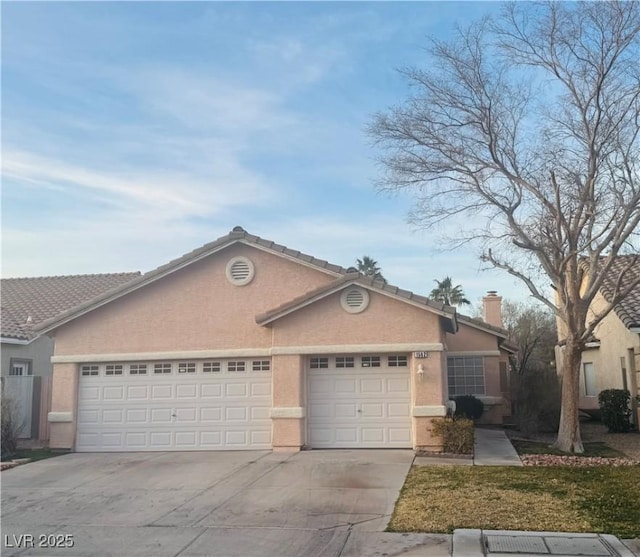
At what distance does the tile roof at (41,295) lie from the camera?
70.6ft

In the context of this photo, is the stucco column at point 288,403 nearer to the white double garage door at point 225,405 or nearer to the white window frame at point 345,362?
the white double garage door at point 225,405

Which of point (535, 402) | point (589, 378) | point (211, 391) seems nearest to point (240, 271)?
point (211, 391)

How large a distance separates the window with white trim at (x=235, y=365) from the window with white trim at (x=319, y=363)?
68.7 inches

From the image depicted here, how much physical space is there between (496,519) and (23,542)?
20.1 feet

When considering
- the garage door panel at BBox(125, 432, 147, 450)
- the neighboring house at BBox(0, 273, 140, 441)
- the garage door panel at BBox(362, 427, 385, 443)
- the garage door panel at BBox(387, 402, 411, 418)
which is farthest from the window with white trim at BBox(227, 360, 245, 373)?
the neighboring house at BBox(0, 273, 140, 441)

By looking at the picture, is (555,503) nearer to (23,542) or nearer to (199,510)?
(199,510)

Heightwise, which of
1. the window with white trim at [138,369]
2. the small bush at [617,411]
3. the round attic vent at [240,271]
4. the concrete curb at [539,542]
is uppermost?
the round attic vent at [240,271]

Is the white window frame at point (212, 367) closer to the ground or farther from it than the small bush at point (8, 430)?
farther from it

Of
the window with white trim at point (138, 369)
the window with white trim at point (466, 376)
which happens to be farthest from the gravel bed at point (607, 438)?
the window with white trim at point (138, 369)

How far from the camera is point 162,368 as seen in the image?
16.6m

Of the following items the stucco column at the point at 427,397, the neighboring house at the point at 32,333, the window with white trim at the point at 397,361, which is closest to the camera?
the stucco column at the point at 427,397

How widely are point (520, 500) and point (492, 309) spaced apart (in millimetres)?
16458

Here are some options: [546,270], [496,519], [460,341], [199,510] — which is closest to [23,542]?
[199,510]

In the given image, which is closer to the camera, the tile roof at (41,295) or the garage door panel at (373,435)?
the garage door panel at (373,435)
